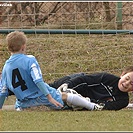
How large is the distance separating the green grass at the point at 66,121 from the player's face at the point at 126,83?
658 millimetres

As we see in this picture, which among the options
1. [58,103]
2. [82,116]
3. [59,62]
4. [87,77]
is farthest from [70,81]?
[59,62]

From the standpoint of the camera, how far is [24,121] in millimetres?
5082

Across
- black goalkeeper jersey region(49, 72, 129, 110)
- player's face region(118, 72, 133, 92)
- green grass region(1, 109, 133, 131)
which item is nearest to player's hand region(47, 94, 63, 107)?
green grass region(1, 109, 133, 131)

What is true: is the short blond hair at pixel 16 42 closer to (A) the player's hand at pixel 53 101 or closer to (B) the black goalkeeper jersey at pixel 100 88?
(A) the player's hand at pixel 53 101

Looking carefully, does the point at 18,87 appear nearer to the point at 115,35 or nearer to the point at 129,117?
the point at 129,117

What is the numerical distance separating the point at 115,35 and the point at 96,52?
469 millimetres

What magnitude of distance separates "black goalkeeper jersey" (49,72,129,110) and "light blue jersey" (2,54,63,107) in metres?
0.39

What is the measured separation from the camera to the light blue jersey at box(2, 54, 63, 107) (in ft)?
19.7

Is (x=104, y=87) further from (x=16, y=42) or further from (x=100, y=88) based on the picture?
(x=16, y=42)

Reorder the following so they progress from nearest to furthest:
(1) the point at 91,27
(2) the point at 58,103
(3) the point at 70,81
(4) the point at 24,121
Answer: (4) the point at 24,121
(2) the point at 58,103
(3) the point at 70,81
(1) the point at 91,27

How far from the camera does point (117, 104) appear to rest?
6.28 m

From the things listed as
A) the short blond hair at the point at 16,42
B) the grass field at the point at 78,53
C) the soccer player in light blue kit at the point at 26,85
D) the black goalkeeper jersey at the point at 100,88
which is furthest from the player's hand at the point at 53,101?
the grass field at the point at 78,53

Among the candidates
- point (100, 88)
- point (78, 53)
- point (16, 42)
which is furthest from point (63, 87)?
point (78, 53)

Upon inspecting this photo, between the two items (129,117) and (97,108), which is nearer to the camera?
(129,117)
